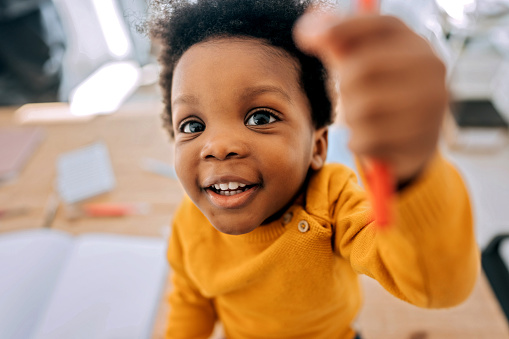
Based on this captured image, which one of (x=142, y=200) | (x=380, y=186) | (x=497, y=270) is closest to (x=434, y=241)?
(x=380, y=186)

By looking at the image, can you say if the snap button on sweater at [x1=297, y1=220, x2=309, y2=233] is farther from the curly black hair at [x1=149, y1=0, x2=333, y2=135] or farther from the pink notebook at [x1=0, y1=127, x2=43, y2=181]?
the pink notebook at [x1=0, y1=127, x2=43, y2=181]

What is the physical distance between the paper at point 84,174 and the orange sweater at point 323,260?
37 cm

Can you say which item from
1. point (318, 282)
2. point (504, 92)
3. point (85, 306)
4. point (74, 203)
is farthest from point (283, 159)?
point (504, 92)

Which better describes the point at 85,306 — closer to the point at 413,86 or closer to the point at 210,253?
the point at 210,253

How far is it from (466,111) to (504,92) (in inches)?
10.0

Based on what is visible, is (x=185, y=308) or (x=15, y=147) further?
(x=15, y=147)

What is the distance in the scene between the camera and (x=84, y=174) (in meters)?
0.78

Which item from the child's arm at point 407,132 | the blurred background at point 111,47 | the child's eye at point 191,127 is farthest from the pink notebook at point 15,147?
the child's arm at point 407,132

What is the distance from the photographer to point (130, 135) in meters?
0.91

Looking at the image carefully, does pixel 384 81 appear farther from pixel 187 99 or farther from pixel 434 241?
pixel 187 99

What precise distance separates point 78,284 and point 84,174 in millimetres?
280

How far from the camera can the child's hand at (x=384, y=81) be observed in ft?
0.48

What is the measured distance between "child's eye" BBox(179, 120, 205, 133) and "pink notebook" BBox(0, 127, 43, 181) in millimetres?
719

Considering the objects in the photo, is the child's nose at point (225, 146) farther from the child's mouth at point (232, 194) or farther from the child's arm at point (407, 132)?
the child's arm at point (407, 132)
